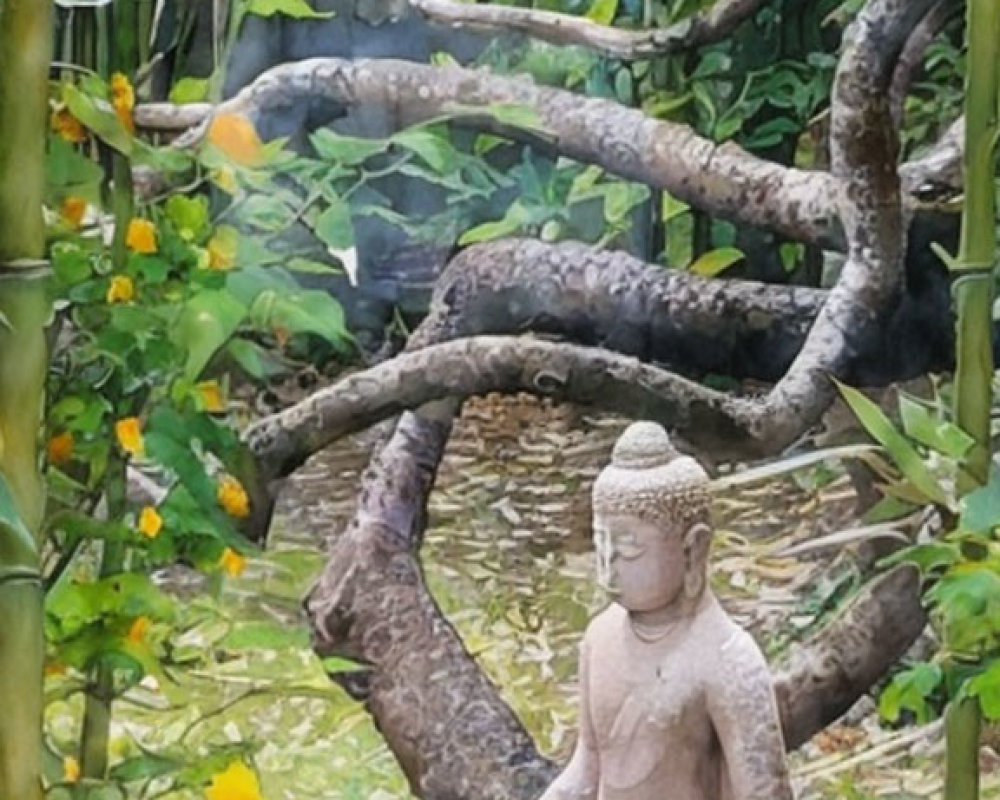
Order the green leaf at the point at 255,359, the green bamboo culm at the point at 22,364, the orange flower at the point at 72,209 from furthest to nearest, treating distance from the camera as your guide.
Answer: the green leaf at the point at 255,359
the orange flower at the point at 72,209
the green bamboo culm at the point at 22,364

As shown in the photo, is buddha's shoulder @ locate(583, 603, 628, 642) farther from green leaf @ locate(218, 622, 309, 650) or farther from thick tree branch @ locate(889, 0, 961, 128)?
thick tree branch @ locate(889, 0, 961, 128)

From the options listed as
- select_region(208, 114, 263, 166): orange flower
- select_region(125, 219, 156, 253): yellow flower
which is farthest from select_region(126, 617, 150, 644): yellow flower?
select_region(208, 114, 263, 166): orange flower

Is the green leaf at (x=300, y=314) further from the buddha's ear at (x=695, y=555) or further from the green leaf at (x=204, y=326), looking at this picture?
the buddha's ear at (x=695, y=555)

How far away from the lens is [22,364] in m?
1.08

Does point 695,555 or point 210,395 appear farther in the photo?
point 210,395

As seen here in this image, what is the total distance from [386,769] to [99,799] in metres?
0.29

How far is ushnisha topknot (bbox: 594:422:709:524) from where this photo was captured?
1.20 m

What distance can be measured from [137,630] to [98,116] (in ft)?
1.26

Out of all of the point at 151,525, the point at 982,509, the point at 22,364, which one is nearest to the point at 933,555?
the point at 982,509

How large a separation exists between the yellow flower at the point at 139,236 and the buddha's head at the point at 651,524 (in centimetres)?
40

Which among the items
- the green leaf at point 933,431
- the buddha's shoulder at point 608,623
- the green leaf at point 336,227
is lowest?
the buddha's shoulder at point 608,623

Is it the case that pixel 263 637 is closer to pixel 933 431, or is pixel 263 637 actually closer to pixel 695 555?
pixel 695 555

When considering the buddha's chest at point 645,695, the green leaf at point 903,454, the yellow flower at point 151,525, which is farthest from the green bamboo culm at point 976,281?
the yellow flower at point 151,525

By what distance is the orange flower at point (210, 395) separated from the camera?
1393 mm
